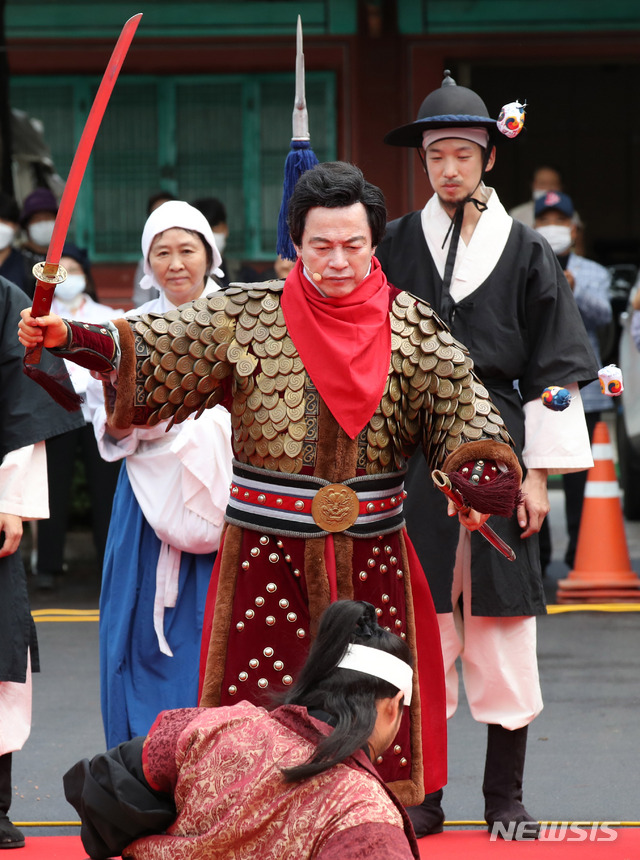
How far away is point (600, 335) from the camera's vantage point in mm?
8484

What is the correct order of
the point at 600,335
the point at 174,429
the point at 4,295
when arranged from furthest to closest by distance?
the point at 600,335
the point at 174,429
the point at 4,295

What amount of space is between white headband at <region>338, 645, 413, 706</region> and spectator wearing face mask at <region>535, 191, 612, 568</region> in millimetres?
4744

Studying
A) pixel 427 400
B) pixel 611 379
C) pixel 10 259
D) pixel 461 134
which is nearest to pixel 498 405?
pixel 611 379

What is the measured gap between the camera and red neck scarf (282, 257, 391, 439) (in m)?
3.10

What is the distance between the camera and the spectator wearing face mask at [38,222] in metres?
7.83

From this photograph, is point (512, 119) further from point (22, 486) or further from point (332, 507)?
point (22, 486)

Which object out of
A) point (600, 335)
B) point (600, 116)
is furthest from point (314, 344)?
point (600, 116)

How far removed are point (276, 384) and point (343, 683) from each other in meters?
0.87

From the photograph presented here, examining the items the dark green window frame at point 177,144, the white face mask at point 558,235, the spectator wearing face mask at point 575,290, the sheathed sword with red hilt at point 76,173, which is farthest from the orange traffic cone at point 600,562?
the sheathed sword with red hilt at point 76,173

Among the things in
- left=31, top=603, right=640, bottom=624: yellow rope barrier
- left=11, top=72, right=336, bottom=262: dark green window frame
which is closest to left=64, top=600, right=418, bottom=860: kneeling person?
left=31, top=603, right=640, bottom=624: yellow rope barrier

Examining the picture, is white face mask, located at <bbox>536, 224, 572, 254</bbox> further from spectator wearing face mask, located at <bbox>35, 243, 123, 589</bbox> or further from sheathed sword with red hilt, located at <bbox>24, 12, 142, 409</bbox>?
sheathed sword with red hilt, located at <bbox>24, 12, 142, 409</bbox>

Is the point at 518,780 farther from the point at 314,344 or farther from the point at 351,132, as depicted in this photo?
the point at 351,132

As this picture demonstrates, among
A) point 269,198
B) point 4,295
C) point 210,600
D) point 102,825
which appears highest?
point 269,198

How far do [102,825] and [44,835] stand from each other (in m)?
1.43
